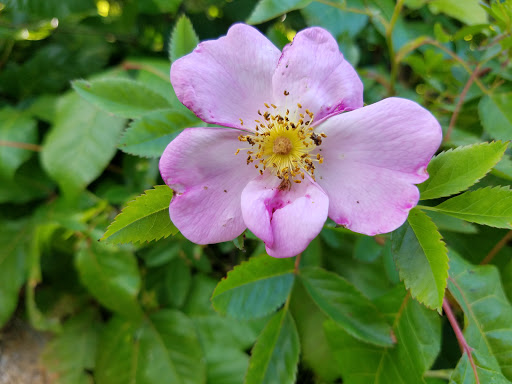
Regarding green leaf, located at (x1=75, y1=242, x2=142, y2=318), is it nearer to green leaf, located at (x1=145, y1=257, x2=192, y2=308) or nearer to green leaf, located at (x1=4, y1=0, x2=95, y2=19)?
green leaf, located at (x1=145, y1=257, x2=192, y2=308)

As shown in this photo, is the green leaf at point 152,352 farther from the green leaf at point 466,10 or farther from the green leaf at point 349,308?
the green leaf at point 466,10

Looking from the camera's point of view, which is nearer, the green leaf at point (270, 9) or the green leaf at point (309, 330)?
the green leaf at point (270, 9)

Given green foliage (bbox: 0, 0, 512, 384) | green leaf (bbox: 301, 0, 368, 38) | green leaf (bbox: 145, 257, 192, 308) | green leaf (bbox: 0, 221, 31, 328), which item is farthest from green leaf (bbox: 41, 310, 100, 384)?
green leaf (bbox: 301, 0, 368, 38)

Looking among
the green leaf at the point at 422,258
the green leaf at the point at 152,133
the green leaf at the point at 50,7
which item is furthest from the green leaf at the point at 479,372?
the green leaf at the point at 50,7

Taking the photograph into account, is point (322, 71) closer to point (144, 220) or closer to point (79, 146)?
point (144, 220)

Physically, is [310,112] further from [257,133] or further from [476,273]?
[476,273]

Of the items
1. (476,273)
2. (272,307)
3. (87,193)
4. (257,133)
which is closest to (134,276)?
(87,193)
